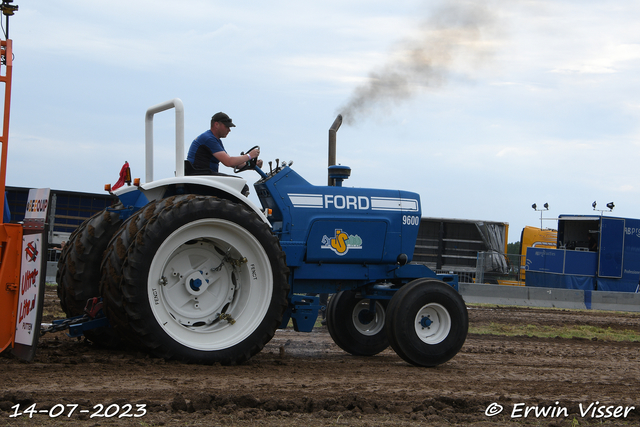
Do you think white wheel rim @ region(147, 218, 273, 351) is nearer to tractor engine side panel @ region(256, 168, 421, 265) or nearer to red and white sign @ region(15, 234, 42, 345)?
tractor engine side panel @ region(256, 168, 421, 265)

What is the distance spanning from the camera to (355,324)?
23.9 feet

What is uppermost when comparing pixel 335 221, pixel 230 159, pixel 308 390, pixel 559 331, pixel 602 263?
pixel 230 159

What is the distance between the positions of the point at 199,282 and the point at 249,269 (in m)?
0.43

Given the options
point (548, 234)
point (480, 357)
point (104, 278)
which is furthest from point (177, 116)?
point (548, 234)

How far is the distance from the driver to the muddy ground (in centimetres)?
181

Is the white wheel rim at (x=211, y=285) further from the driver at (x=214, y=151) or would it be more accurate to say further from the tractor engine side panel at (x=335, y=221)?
the driver at (x=214, y=151)

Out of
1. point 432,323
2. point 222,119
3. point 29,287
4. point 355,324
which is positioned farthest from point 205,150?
point 432,323

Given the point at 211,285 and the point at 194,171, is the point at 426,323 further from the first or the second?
the point at 194,171

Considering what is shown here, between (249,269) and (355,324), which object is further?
(355,324)

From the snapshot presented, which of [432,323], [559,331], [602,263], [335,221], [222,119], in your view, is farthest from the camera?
[602,263]

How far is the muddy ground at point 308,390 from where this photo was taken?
373 cm

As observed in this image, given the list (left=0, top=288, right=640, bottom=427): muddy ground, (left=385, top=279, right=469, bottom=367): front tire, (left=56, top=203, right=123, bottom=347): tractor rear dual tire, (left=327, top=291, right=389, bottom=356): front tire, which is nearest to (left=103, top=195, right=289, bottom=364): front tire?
(left=0, top=288, right=640, bottom=427): muddy ground

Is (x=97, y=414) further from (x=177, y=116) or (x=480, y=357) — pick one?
(x=480, y=357)

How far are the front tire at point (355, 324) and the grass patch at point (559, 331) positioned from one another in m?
3.05
